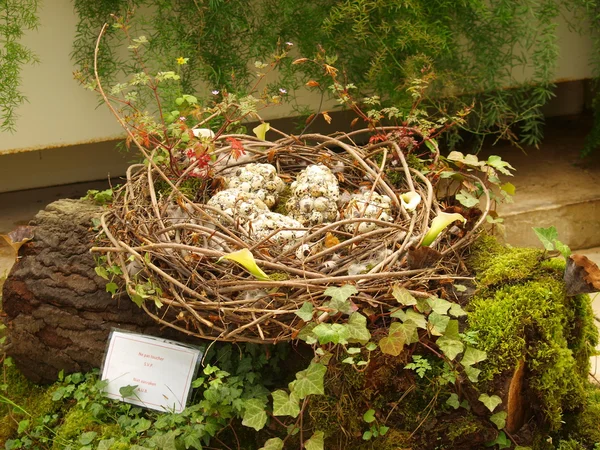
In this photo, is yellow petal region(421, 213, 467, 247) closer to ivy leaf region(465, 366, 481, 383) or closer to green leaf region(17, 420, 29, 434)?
ivy leaf region(465, 366, 481, 383)

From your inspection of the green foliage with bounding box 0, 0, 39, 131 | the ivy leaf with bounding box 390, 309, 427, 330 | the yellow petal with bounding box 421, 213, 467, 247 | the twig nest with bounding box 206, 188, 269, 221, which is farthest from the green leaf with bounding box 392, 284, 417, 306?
the green foliage with bounding box 0, 0, 39, 131

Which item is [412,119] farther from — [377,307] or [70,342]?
[70,342]

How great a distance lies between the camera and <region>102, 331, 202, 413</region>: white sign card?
6.02 ft

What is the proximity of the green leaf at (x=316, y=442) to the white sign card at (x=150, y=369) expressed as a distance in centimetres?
40

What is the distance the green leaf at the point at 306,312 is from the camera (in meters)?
1.51

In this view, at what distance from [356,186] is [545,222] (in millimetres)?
1385

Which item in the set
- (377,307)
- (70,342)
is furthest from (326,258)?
(70,342)

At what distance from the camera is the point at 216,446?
183 cm

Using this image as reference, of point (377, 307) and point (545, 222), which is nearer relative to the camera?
point (377, 307)

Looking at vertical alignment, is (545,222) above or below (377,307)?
below

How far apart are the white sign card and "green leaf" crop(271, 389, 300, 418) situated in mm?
361

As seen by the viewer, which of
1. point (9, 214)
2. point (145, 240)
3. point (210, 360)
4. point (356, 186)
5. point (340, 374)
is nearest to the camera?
point (340, 374)

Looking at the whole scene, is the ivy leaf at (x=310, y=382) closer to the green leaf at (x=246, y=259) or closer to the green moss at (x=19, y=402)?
the green leaf at (x=246, y=259)

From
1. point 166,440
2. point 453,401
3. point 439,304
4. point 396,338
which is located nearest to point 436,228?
point 439,304
